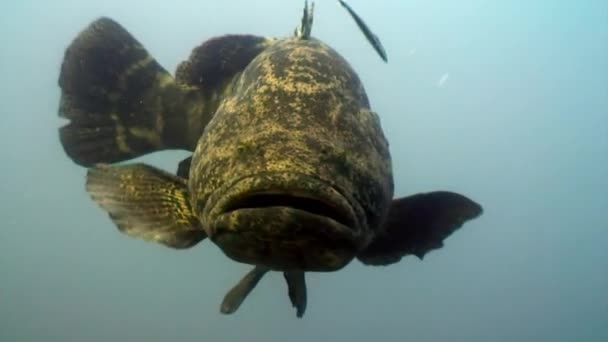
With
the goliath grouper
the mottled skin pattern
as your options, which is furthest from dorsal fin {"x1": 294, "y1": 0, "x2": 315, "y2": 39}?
the mottled skin pattern

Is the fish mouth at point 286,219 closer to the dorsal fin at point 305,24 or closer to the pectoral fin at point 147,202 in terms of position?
the pectoral fin at point 147,202

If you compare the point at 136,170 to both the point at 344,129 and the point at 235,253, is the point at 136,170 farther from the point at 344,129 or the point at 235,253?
the point at 344,129

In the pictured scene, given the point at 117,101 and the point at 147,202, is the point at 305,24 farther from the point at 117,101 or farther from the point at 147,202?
the point at 117,101

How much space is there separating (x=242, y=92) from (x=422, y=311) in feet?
150

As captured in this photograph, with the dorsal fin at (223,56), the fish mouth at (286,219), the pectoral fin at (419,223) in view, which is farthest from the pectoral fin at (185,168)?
the fish mouth at (286,219)

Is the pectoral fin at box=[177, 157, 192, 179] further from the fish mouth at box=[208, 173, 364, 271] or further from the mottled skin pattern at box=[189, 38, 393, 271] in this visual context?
the fish mouth at box=[208, 173, 364, 271]

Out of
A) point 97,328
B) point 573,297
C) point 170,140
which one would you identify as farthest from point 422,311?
point 170,140

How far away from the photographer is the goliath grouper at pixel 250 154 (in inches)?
126

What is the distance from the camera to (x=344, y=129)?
3.77m

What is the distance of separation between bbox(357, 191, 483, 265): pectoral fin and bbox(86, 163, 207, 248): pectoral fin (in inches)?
73.1

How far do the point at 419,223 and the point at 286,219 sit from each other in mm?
2619

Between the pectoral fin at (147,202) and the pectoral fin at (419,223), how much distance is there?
186cm

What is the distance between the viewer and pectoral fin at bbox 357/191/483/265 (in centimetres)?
513

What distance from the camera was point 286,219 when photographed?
3.04m
